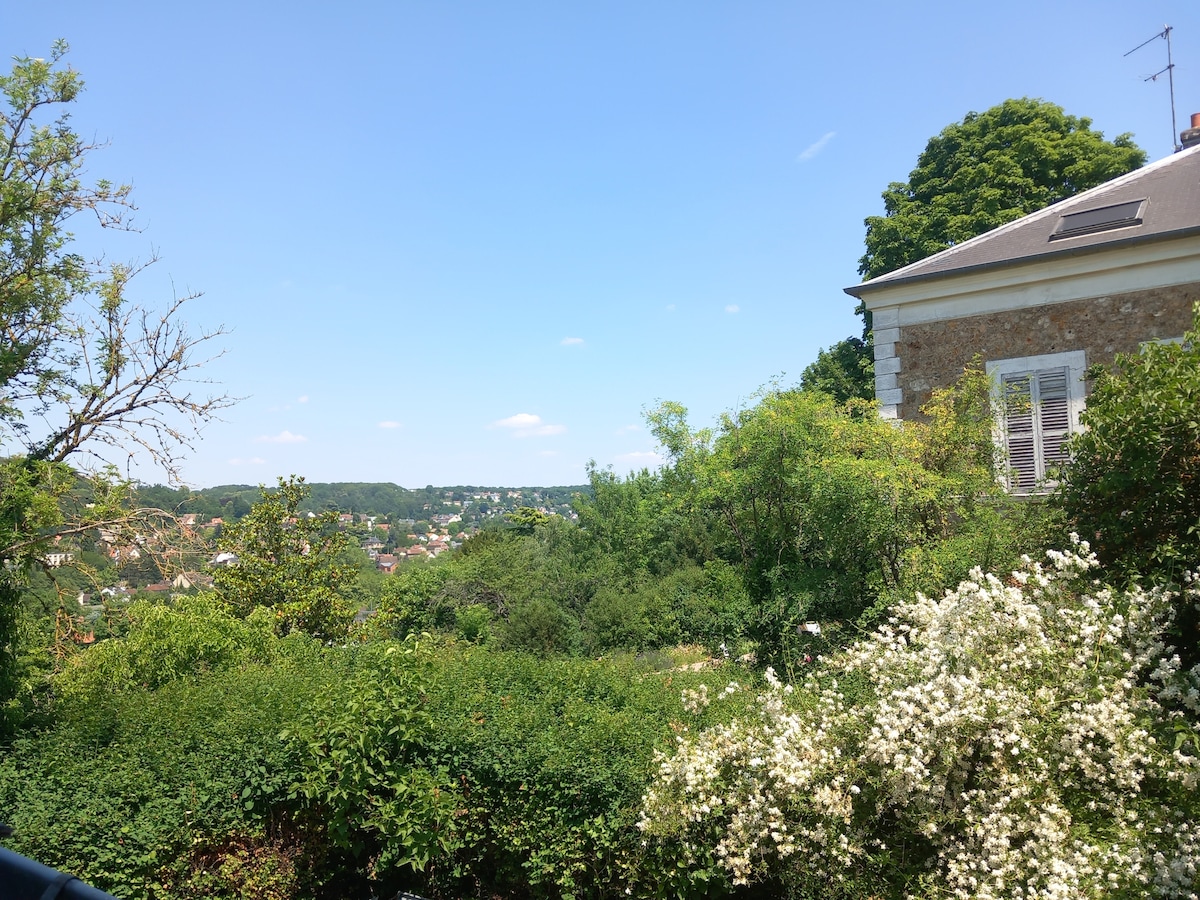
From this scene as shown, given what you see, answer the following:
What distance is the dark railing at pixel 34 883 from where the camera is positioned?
1.18 m

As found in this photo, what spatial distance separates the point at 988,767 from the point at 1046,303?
25.5 ft

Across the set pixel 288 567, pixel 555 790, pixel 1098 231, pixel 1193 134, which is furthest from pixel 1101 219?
pixel 288 567

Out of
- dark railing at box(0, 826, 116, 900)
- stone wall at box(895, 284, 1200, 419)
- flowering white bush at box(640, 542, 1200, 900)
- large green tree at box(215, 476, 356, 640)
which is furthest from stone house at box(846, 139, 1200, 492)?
large green tree at box(215, 476, 356, 640)

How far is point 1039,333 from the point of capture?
10.4m

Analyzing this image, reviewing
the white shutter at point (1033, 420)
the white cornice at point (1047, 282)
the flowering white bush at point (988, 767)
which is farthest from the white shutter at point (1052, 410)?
the flowering white bush at point (988, 767)

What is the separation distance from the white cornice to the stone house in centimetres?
1

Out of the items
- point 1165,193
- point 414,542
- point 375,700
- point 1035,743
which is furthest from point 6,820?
point 414,542

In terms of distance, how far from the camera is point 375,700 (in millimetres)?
5789

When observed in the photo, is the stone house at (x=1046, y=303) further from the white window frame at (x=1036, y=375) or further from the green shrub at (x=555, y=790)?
the green shrub at (x=555, y=790)

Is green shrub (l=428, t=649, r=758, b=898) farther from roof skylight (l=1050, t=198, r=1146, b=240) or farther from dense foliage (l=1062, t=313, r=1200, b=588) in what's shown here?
roof skylight (l=1050, t=198, r=1146, b=240)

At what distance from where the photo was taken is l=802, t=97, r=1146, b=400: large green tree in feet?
62.7

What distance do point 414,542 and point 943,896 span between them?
214 feet

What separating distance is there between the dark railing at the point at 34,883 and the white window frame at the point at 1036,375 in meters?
10.7

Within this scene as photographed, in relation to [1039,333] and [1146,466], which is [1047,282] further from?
[1146,466]
